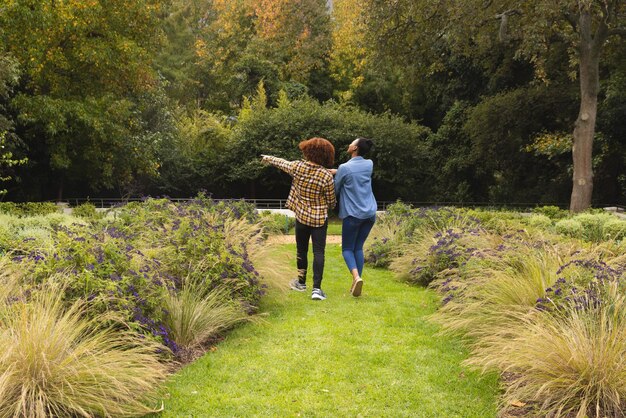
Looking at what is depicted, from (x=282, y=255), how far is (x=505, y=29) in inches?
414

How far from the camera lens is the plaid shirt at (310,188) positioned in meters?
5.60

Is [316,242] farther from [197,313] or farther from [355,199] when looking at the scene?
[197,313]

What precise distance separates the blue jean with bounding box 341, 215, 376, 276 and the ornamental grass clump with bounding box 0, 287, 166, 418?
281 cm

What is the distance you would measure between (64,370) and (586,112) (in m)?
15.0

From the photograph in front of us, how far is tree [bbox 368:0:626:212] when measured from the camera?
13.5 metres

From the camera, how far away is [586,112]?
46.8 ft

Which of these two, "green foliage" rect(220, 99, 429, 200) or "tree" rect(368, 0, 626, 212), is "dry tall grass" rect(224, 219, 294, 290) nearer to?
"tree" rect(368, 0, 626, 212)

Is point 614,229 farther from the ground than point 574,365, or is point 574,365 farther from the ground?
point 614,229

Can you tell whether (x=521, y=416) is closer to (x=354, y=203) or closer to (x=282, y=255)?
(x=354, y=203)

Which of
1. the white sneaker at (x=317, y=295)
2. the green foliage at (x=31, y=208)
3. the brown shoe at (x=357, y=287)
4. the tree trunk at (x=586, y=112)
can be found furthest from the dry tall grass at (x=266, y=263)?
the tree trunk at (x=586, y=112)

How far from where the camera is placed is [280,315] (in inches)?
202

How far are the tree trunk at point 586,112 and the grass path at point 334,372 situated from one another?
11.5 metres

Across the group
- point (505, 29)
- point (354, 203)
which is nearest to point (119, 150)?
point (505, 29)

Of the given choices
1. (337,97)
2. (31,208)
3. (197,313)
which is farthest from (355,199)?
(337,97)
